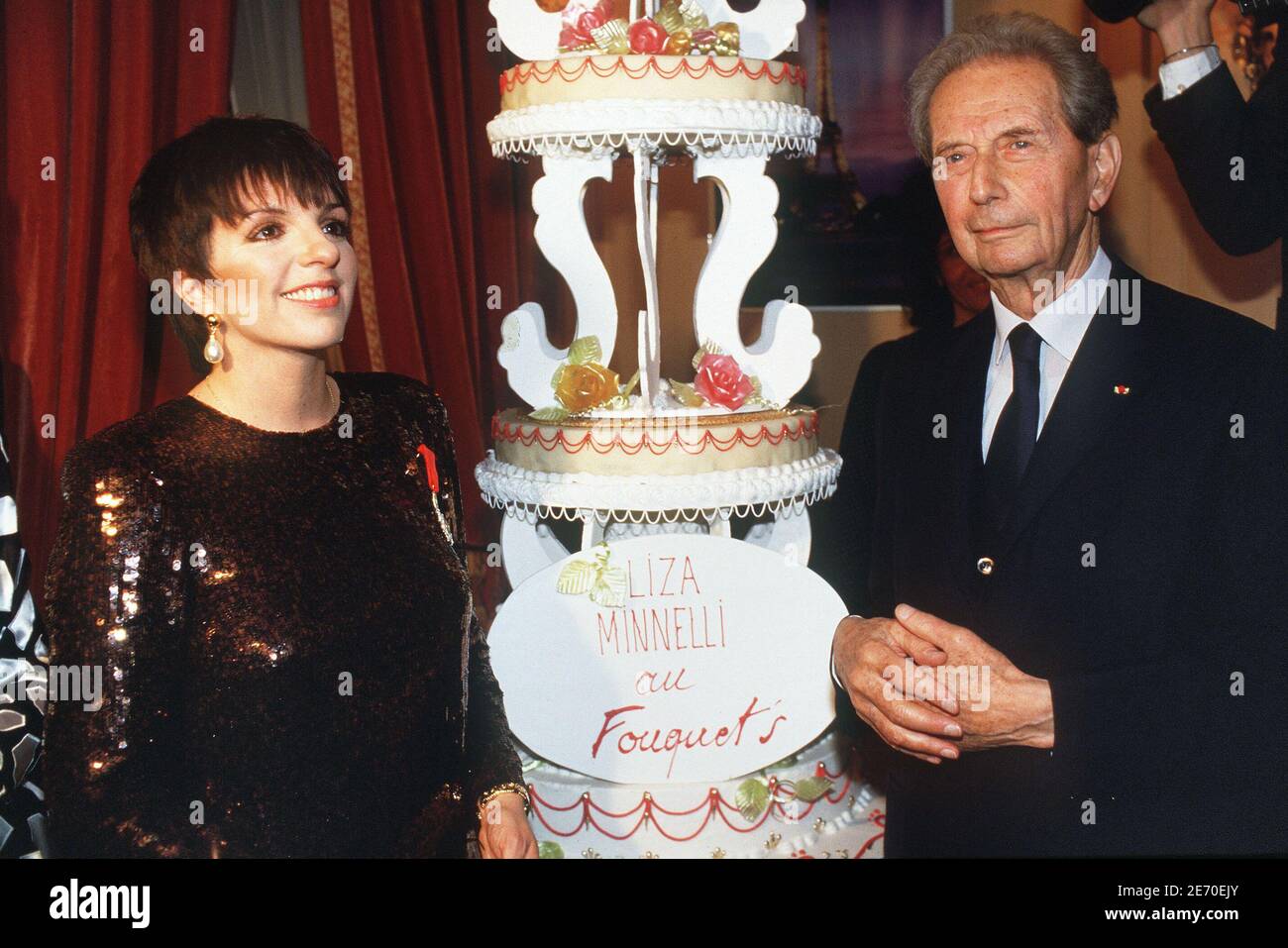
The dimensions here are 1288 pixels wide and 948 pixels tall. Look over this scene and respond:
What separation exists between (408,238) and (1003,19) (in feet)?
5.90

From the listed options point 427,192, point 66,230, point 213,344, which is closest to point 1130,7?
point 213,344

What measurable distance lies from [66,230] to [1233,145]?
5.68 ft

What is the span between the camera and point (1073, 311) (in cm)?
148

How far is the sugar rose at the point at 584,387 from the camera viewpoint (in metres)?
1.94

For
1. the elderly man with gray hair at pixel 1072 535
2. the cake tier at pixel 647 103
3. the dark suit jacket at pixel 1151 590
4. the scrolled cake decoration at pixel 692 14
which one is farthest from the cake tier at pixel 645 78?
the dark suit jacket at pixel 1151 590

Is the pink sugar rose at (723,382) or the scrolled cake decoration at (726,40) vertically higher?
the scrolled cake decoration at (726,40)

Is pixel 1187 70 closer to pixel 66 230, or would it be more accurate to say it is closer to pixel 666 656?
pixel 666 656

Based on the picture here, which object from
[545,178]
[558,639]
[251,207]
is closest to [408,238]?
[545,178]

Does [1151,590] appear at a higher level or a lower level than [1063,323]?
lower

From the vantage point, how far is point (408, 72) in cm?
289

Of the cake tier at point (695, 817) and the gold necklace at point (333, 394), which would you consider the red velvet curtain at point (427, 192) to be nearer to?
the cake tier at point (695, 817)

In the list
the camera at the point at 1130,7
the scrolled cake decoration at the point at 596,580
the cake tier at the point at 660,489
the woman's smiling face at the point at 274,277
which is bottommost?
the scrolled cake decoration at the point at 596,580

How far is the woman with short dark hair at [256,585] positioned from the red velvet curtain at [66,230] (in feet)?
2.10

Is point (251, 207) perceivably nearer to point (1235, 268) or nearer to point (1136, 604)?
point (1136, 604)
